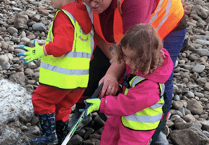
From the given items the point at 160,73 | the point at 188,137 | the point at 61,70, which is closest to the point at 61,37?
the point at 61,70

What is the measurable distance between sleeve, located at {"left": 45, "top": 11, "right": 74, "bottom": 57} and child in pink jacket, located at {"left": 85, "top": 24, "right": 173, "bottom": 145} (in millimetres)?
430

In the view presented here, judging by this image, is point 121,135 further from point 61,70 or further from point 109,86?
point 61,70

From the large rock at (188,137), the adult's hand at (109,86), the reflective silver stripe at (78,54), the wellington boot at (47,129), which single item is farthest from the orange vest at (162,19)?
the large rock at (188,137)

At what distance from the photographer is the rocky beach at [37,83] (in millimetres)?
2956

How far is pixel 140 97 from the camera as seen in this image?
6.53 ft

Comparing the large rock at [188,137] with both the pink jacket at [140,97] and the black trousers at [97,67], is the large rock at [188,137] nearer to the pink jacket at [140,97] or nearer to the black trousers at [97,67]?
the black trousers at [97,67]

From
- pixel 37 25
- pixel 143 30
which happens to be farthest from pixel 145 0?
pixel 37 25

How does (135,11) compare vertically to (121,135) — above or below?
above

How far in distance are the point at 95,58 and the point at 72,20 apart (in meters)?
0.79

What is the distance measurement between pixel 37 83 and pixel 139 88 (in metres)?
1.95

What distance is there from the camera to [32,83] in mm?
3580

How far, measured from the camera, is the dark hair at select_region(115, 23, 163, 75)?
185 centimetres

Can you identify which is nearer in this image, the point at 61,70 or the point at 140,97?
the point at 140,97

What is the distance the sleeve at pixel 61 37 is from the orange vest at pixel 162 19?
0.23m
